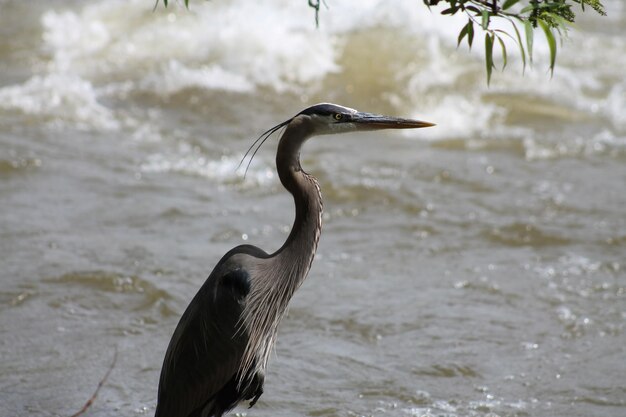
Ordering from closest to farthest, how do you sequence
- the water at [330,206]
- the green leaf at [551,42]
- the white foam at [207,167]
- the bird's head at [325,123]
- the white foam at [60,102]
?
the green leaf at [551,42], the bird's head at [325,123], the water at [330,206], the white foam at [207,167], the white foam at [60,102]

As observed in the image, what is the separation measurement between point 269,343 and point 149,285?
179 centimetres

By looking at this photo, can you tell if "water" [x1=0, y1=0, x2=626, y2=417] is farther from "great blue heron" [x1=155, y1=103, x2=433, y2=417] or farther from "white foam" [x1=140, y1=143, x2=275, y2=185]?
"great blue heron" [x1=155, y1=103, x2=433, y2=417]

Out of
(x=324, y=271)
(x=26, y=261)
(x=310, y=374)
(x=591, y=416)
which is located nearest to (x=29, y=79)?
(x=26, y=261)

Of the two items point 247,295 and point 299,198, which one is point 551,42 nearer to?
point 299,198

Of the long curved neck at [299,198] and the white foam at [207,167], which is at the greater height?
the long curved neck at [299,198]

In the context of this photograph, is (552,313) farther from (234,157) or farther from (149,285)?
(234,157)

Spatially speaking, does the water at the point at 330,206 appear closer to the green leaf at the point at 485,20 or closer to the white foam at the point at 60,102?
the white foam at the point at 60,102

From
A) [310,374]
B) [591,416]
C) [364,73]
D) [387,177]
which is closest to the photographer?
[591,416]

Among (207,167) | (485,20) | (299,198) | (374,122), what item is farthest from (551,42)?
(207,167)

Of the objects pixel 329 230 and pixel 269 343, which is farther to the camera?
pixel 329 230

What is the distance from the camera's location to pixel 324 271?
6062mm

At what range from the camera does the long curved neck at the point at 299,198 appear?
3629 mm

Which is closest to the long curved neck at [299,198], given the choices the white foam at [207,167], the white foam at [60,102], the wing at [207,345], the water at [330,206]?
the wing at [207,345]

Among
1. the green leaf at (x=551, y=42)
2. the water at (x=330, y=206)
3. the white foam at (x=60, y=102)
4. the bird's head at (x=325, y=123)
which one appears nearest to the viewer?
the green leaf at (x=551, y=42)
